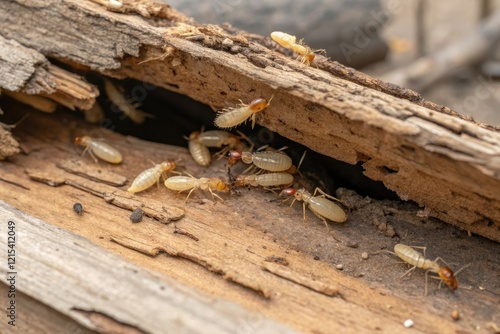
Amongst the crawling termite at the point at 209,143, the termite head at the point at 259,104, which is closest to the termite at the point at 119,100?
the crawling termite at the point at 209,143

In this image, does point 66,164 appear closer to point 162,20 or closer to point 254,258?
point 162,20

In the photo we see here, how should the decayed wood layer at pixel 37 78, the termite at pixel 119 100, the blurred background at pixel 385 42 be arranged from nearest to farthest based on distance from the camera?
the decayed wood layer at pixel 37 78
the termite at pixel 119 100
the blurred background at pixel 385 42

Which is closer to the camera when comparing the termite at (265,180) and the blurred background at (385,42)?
the termite at (265,180)

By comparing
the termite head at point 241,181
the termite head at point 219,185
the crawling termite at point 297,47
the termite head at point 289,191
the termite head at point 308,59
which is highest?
the crawling termite at point 297,47

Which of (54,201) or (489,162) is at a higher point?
(489,162)

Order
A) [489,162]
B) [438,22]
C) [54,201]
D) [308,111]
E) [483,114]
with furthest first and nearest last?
[438,22], [483,114], [54,201], [308,111], [489,162]

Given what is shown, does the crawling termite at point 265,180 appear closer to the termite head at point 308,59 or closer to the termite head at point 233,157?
the termite head at point 233,157

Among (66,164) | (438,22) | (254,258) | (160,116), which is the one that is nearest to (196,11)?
(160,116)
